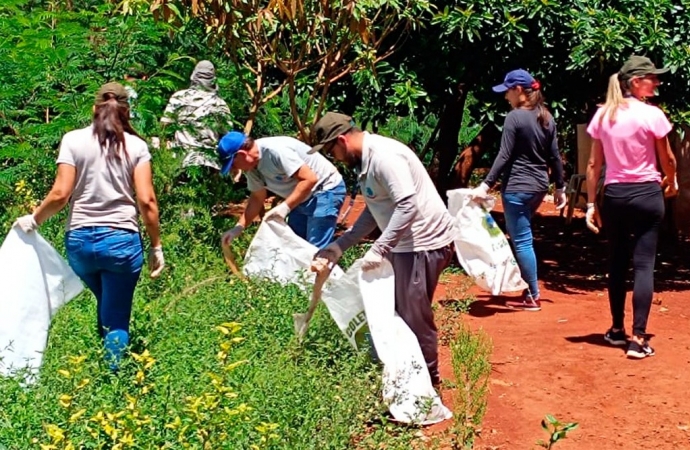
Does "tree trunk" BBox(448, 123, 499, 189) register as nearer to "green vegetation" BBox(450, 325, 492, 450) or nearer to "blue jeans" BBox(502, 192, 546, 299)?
"blue jeans" BBox(502, 192, 546, 299)

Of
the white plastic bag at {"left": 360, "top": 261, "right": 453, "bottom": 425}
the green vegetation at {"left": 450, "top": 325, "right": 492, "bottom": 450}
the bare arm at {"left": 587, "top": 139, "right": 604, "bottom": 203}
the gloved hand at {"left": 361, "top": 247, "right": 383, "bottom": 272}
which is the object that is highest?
the bare arm at {"left": 587, "top": 139, "right": 604, "bottom": 203}

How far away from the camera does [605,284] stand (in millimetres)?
8594

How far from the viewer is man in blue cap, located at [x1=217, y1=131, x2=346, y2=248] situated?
6.11 m

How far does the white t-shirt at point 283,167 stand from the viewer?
20.5ft

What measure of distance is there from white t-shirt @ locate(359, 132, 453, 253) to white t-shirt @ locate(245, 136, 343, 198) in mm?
1147

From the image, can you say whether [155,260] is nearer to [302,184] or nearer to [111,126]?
[111,126]

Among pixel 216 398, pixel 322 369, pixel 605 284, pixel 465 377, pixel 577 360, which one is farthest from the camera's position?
pixel 605 284

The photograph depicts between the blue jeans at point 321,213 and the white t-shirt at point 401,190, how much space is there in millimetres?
1262

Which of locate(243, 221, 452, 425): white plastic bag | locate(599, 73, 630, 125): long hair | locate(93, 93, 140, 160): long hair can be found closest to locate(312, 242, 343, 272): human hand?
locate(243, 221, 452, 425): white plastic bag

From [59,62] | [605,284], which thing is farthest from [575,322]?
[59,62]

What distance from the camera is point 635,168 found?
5883 mm

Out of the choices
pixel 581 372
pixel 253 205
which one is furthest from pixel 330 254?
pixel 581 372

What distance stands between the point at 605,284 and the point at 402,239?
391 cm

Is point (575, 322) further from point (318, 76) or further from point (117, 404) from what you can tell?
point (117, 404)
